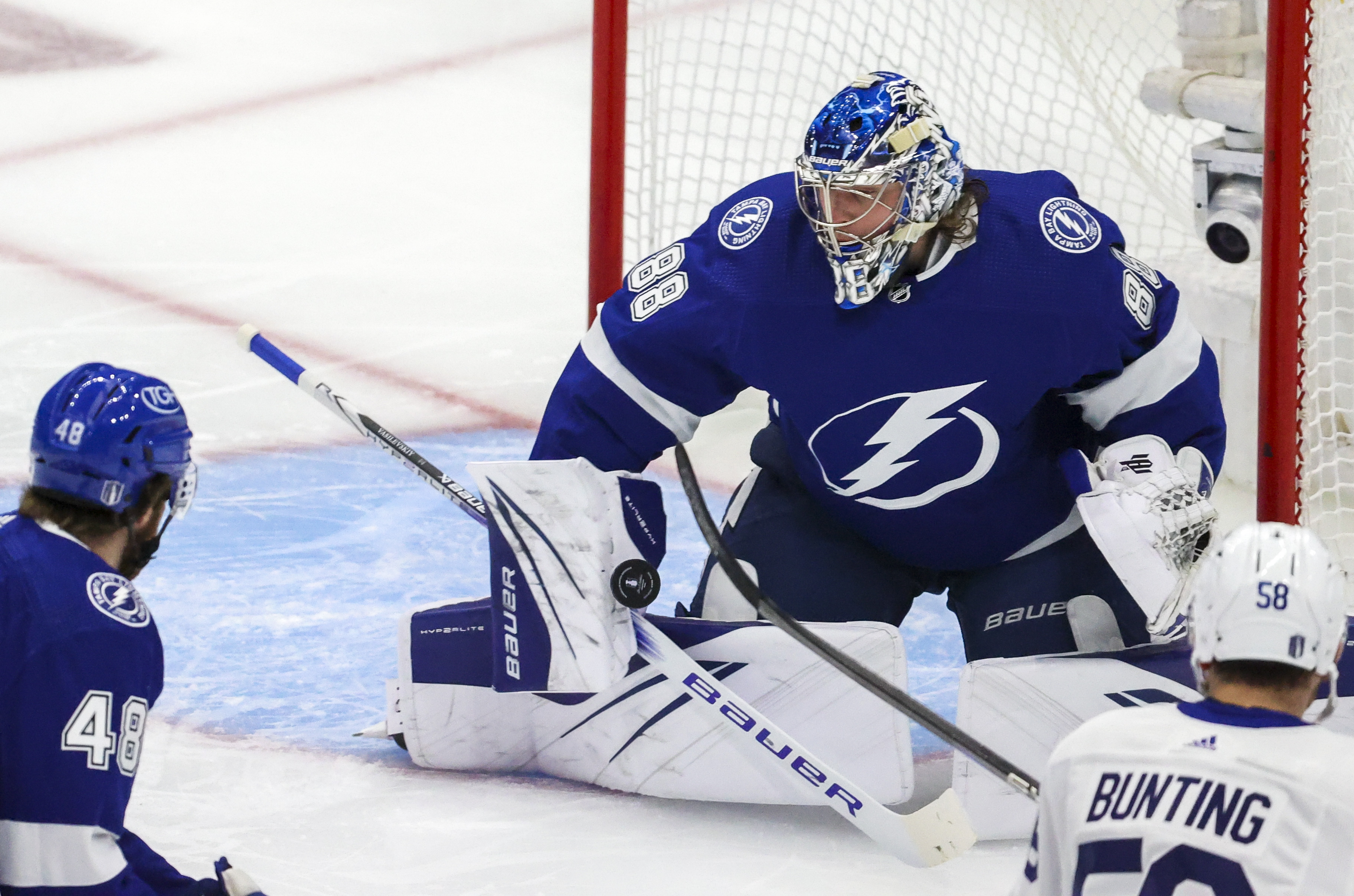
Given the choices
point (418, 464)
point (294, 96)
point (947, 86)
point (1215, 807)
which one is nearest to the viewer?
point (1215, 807)

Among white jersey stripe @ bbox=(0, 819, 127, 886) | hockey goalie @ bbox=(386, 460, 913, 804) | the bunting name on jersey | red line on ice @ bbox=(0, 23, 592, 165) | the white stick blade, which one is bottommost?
the white stick blade

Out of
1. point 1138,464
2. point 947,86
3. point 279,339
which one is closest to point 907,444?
point 1138,464

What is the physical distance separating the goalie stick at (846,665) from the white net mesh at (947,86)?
0.92m

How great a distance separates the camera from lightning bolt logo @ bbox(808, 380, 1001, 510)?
238cm

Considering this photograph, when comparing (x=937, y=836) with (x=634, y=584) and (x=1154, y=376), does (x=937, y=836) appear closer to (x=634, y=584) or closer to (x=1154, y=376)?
(x=634, y=584)

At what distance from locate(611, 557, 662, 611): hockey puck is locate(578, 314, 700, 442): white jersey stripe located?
0.66 feet

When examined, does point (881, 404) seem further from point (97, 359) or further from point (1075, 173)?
point (97, 359)

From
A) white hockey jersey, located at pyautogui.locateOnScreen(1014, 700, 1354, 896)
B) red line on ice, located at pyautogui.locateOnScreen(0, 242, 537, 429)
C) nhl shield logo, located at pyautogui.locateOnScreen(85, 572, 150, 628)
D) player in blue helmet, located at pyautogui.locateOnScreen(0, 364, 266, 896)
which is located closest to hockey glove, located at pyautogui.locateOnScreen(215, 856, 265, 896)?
player in blue helmet, located at pyautogui.locateOnScreen(0, 364, 266, 896)

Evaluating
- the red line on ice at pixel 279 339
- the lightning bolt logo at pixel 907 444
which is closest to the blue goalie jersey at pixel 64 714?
the lightning bolt logo at pixel 907 444

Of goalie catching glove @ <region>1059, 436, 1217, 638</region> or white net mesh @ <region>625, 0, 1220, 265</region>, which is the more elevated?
white net mesh @ <region>625, 0, 1220, 265</region>

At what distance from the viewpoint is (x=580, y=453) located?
2.52m

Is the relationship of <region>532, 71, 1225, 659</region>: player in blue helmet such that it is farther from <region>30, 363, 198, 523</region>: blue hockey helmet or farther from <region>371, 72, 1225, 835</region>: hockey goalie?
<region>30, 363, 198, 523</region>: blue hockey helmet

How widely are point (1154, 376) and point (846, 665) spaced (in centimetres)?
55

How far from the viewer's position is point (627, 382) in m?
2.48
